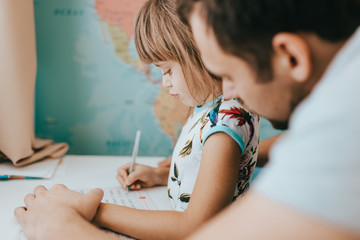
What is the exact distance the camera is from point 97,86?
119cm

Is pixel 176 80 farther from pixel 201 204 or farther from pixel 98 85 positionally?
pixel 98 85

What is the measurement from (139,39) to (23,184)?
507 millimetres

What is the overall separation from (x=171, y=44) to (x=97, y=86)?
1.64 ft

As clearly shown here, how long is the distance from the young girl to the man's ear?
0.25 m

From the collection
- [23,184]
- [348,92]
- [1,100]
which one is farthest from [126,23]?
[348,92]

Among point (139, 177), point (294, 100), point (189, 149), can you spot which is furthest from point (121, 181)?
point (294, 100)

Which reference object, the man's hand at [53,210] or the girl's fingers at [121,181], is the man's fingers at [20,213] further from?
the girl's fingers at [121,181]

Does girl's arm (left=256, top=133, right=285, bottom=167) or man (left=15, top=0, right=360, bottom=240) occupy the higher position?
man (left=15, top=0, right=360, bottom=240)

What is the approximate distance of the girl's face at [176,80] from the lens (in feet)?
2.66

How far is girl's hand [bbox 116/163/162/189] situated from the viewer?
0.90 metres

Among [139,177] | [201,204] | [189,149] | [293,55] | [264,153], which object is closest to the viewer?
[293,55]

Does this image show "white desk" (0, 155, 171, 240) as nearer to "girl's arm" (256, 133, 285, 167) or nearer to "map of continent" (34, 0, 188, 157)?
"map of continent" (34, 0, 188, 157)

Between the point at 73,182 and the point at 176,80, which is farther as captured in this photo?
the point at 73,182

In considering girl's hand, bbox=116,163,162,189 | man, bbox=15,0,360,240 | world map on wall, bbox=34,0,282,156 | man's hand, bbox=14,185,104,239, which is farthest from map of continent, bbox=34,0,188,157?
man, bbox=15,0,360,240
